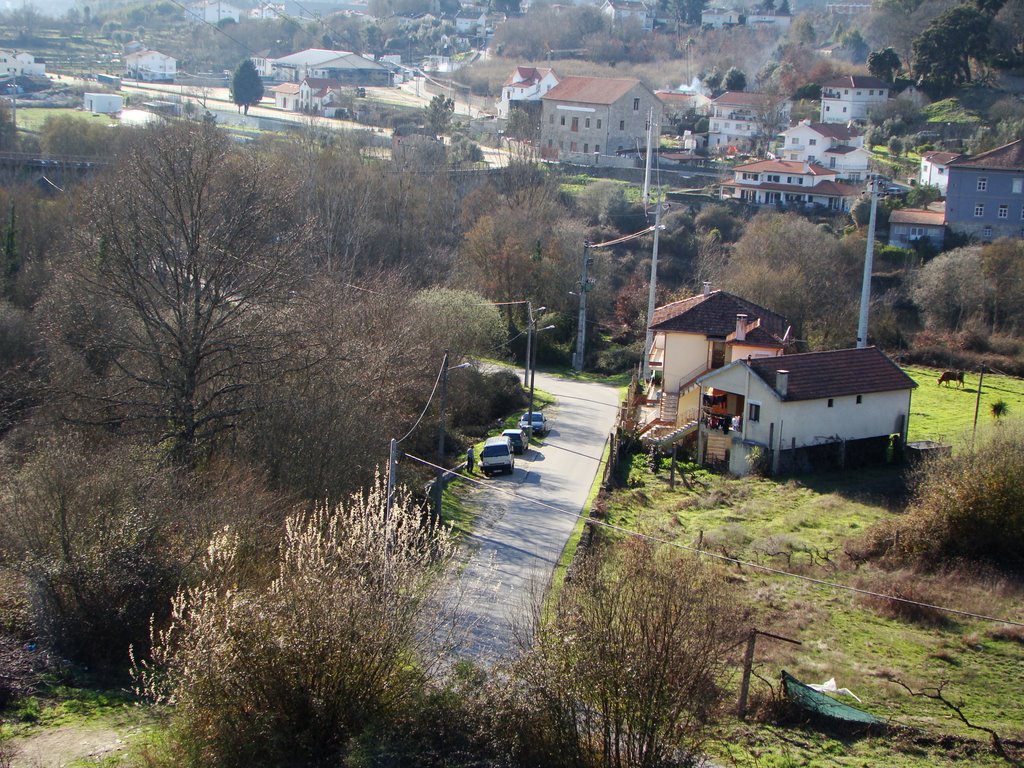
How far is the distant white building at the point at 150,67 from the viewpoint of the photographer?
83.6 metres

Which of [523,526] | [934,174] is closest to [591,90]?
[934,174]

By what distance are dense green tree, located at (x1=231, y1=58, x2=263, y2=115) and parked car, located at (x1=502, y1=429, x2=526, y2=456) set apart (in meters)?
50.9

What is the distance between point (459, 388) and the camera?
1094 inches

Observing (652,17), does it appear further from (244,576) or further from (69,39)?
(244,576)

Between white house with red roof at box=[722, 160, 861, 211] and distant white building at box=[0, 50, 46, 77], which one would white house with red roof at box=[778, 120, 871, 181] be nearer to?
white house with red roof at box=[722, 160, 861, 211]

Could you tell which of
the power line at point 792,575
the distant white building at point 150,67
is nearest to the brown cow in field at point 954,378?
the power line at point 792,575

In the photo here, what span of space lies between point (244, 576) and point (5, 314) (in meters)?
17.1

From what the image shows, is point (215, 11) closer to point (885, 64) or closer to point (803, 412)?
point (885, 64)

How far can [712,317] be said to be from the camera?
28.9 m

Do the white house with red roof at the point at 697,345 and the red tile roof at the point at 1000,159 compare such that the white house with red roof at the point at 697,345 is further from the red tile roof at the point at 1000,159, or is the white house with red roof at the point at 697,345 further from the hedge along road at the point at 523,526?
the red tile roof at the point at 1000,159

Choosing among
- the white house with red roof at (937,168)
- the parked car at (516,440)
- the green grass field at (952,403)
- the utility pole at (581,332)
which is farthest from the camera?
the white house with red roof at (937,168)

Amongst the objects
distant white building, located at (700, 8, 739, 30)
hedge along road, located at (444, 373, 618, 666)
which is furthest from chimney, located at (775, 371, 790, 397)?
distant white building, located at (700, 8, 739, 30)

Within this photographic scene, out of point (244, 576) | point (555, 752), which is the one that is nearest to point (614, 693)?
point (555, 752)

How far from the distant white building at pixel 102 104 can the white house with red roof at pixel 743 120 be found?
36.7m
